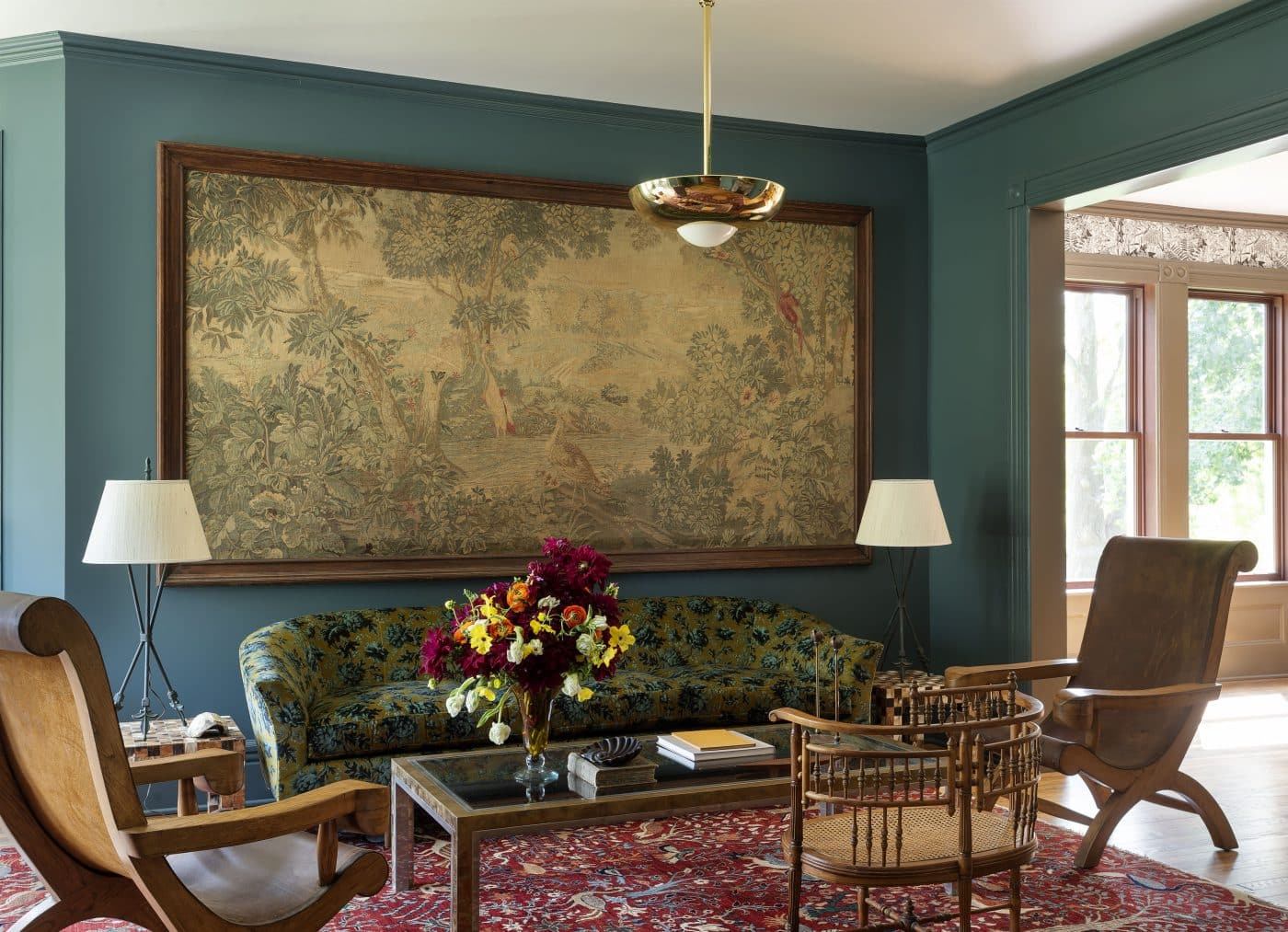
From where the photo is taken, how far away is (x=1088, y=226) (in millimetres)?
7328

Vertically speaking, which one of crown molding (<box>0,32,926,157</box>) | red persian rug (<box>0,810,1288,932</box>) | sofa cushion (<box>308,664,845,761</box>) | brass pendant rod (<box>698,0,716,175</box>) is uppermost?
crown molding (<box>0,32,926,157</box>)

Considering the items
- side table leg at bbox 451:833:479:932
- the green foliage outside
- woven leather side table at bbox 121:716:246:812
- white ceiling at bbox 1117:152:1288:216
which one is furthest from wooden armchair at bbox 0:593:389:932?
the green foliage outside

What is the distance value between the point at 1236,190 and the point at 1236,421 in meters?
1.65

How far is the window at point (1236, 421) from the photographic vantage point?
25.7 feet

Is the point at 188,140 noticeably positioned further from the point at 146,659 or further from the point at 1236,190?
the point at 1236,190

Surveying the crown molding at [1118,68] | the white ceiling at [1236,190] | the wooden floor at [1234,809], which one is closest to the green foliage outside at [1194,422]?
the white ceiling at [1236,190]

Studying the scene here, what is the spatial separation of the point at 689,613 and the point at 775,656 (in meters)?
0.45

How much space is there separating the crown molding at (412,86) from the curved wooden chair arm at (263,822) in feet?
11.6

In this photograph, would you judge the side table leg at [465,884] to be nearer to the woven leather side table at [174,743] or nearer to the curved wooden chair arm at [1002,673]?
the woven leather side table at [174,743]

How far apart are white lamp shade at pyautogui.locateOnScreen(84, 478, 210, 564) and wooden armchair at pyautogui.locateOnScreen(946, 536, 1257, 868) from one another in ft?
9.28

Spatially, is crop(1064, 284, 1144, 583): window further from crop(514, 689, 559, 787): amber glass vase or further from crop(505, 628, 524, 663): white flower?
crop(505, 628, 524, 663): white flower

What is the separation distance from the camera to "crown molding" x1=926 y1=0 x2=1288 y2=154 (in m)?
4.38

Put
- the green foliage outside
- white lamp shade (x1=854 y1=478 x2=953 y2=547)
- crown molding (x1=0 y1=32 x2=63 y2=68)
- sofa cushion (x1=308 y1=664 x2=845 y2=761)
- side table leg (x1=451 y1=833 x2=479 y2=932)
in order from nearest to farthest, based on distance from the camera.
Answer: side table leg (x1=451 y1=833 x2=479 y2=932) < sofa cushion (x1=308 y1=664 x2=845 y2=761) < crown molding (x1=0 y1=32 x2=63 y2=68) < white lamp shade (x1=854 y1=478 x2=953 y2=547) < the green foliage outside

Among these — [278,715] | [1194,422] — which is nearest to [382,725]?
[278,715]
